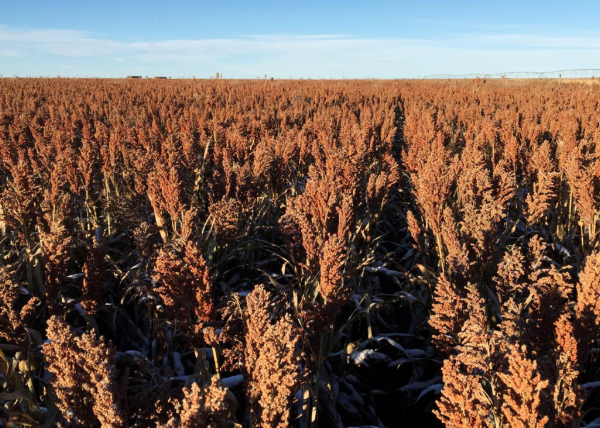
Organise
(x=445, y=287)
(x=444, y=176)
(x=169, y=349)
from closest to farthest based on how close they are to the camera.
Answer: (x=445, y=287) < (x=169, y=349) < (x=444, y=176)

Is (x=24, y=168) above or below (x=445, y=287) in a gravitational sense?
above

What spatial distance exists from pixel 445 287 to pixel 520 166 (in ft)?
15.4

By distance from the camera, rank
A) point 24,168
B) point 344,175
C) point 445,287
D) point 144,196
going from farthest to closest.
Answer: point 144,196, point 344,175, point 24,168, point 445,287

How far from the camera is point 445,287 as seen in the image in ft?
6.83

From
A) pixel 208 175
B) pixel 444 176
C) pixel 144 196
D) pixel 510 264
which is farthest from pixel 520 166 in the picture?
pixel 144 196

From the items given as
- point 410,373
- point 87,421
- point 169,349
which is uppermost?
point 87,421

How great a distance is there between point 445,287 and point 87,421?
1663 mm

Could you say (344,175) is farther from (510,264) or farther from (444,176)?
(510,264)

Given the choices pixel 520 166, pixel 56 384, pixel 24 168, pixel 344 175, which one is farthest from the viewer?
pixel 520 166

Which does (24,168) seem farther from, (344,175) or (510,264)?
(510,264)

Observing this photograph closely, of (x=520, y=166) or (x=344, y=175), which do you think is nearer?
(x=344, y=175)

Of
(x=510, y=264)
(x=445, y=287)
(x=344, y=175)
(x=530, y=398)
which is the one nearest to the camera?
(x=530, y=398)

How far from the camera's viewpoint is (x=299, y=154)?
6.28 metres

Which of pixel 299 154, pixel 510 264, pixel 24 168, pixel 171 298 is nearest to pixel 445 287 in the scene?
pixel 510 264
